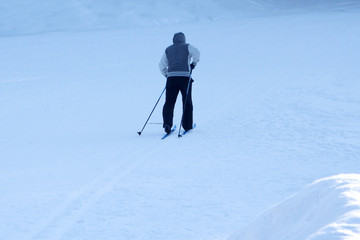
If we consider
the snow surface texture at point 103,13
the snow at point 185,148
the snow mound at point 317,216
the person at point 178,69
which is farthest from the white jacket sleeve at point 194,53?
the snow surface texture at point 103,13

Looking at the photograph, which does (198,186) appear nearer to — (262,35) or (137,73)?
(137,73)

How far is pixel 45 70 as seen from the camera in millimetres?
16828

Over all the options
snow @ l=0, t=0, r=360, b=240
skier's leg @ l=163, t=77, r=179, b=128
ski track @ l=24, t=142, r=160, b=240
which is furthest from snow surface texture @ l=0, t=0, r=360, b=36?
ski track @ l=24, t=142, r=160, b=240

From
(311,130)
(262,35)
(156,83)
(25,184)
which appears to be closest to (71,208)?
(25,184)

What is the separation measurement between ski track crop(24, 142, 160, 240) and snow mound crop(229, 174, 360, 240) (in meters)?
1.88

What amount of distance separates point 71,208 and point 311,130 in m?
4.15

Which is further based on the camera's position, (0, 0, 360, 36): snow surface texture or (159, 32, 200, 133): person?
(0, 0, 360, 36): snow surface texture

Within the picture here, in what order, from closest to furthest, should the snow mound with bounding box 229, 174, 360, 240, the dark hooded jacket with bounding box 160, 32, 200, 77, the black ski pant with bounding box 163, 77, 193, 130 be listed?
the snow mound with bounding box 229, 174, 360, 240 < the dark hooded jacket with bounding box 160, 32, 200, 77 < the black ski pant with bounding box 163, 77, 193, 130

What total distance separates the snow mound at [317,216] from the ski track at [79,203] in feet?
6.17

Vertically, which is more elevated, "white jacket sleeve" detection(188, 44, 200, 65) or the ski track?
"white jacket sleeve" detection(188, 44, 200, 65)

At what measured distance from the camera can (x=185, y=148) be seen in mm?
7660

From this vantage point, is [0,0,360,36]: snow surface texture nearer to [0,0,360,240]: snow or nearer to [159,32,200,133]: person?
[0,0,360,240]: snow

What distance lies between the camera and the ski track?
185 inches

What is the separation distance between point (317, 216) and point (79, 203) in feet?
9.80
